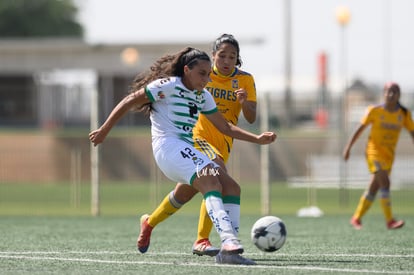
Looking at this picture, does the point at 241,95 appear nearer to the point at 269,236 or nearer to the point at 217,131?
the point at 217,131

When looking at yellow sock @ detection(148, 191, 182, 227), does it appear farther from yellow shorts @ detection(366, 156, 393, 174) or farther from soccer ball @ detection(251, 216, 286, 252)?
yellow shorts @ detection(366, 156, 393, 174)

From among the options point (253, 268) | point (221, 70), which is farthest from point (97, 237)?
point (253, 268)

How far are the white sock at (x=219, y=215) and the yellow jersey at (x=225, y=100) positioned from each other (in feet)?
4.95

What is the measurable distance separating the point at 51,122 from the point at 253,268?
85.1ft

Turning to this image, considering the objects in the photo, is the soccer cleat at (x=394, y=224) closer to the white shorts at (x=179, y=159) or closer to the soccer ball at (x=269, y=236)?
the soccer ball at (x=269, y=236)

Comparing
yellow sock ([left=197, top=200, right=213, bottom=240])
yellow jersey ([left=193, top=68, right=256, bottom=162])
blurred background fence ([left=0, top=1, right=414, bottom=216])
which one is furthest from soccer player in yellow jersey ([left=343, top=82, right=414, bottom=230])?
yellow sock ([left=197, top=200, right=213, bottom=240])

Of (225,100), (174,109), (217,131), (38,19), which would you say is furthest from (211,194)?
(38,19)

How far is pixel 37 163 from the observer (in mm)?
29688

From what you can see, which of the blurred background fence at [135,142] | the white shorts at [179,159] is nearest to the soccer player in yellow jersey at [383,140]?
the blurred background fence at [135,142]

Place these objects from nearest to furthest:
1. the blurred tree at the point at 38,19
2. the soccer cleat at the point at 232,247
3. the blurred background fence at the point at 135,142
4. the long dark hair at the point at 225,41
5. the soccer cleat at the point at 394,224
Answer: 1. the soccer cleat at the point at 232,247
2. the long dark hair at the point at 225,41
3. the soccer cleat at the point at 394,224
4. the blurred background fence at the point at 135,142
5. the blurred tree at the point at 38,19

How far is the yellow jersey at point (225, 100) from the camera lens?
11367 millimetres

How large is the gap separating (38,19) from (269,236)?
7842 cm

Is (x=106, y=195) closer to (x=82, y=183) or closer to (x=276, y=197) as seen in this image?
(x=82, y=183)

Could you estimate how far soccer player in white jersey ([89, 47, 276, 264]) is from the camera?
9914 mm
